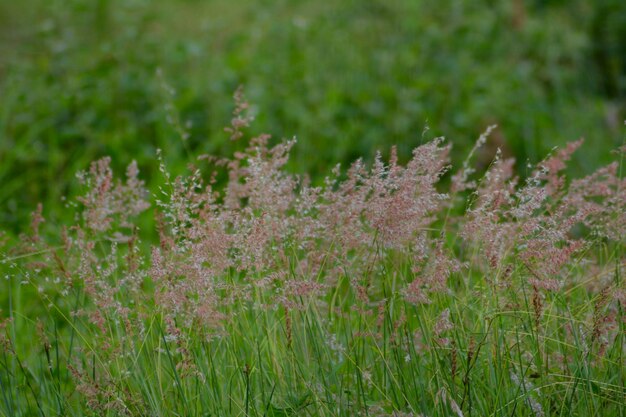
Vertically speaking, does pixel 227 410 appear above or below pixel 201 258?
below

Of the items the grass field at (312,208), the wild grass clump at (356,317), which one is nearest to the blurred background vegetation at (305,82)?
the grass field at (312,208)

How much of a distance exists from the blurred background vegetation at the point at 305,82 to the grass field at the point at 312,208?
0.02 meters

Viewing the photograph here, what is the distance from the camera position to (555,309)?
9.14 feet

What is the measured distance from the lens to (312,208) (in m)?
4.07

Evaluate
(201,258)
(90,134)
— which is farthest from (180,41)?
(201,258)

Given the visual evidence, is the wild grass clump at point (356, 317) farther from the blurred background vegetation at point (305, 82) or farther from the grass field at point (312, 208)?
the blurred background vegetation at point (305, 82)

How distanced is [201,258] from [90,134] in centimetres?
367

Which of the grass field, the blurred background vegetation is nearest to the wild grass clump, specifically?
the grass field

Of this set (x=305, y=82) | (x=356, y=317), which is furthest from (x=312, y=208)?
(x=305, y=82)

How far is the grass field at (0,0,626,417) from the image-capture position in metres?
2.38

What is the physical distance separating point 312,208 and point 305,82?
2.43 meters

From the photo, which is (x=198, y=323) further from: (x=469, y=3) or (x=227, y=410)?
(x=469, y=3)

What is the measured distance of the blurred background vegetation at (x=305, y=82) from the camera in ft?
18.9

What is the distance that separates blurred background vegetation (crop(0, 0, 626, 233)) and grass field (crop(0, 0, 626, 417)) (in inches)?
0.9
